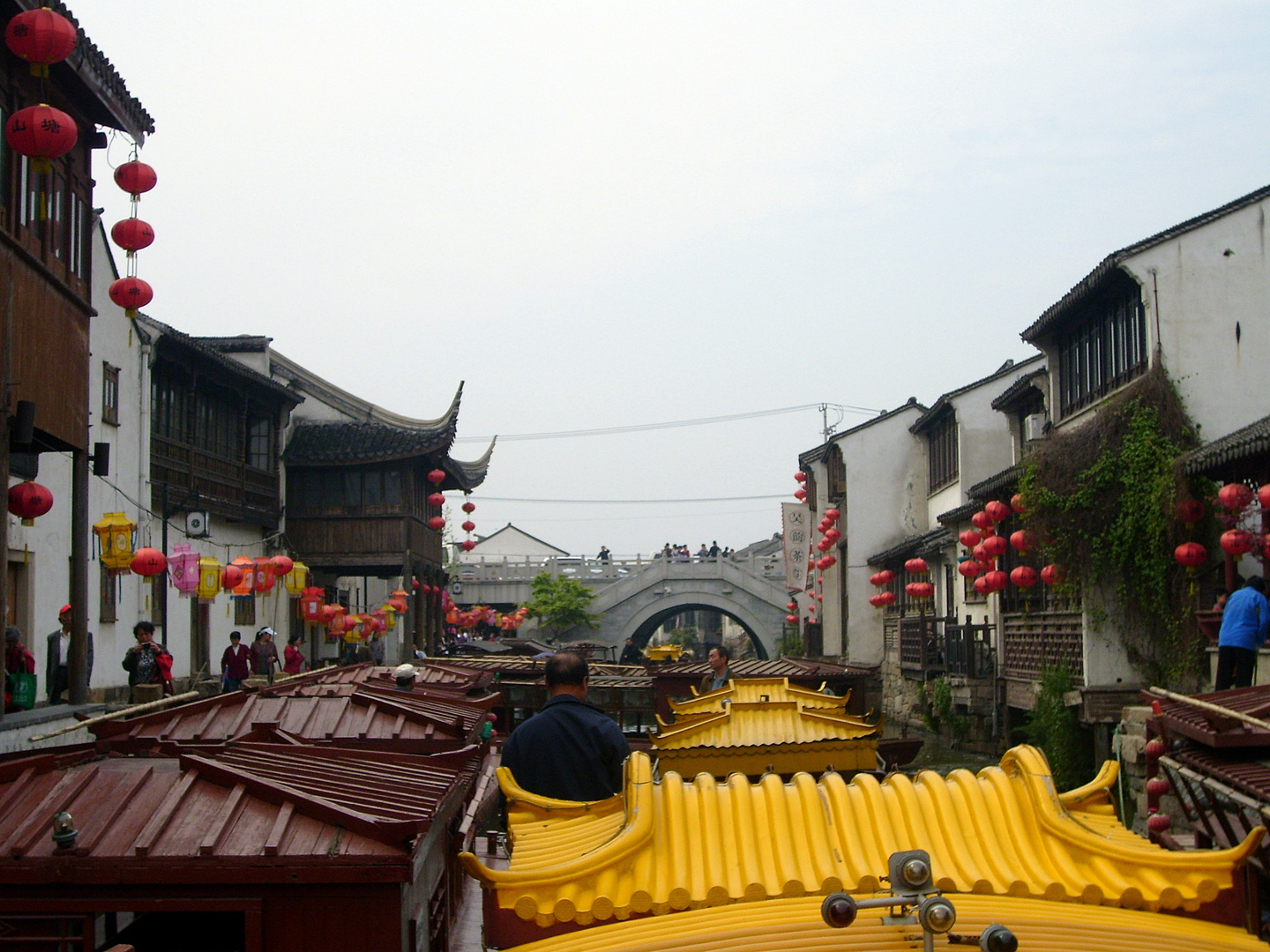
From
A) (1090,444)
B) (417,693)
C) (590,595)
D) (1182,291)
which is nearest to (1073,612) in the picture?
(1090,444)

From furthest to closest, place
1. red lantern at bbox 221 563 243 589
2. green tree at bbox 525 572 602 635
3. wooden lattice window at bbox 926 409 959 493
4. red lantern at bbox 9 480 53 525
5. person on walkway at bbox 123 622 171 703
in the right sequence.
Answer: green tree at bbox 525 572 602 635 → wooden lattice window at bbox 926 409 959 493 → red lantern at bbox 221 563 243 589 → person on walkway at bbox 123 622 171 703 → red lantern at bbox 9 480 53 525

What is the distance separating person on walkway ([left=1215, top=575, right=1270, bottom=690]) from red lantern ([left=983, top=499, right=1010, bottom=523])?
7.90 metres

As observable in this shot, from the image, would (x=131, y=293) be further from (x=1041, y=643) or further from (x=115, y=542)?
(x=1041, y=643)

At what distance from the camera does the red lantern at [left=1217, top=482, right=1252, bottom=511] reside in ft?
44.8

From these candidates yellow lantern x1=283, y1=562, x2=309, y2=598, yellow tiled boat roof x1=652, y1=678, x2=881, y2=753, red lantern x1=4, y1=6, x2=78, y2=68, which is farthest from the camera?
yellow lantern x1=283, y1=562, x2=309, y2=598

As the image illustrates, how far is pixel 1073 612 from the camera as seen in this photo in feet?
61.5

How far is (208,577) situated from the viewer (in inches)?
711

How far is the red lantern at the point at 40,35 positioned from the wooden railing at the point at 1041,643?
47.7 ft

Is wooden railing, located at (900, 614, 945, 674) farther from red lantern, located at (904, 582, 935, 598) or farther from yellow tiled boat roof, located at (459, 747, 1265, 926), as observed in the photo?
yellow tiled boat roof, located at (459, 747, 1265, 926)

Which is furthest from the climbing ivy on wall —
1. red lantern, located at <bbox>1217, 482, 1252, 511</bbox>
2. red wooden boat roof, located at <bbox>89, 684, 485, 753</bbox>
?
red wooden boat roof, located at <bbox>89, 684, 485, 753</bbox>

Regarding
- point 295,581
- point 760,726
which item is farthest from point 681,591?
point 760,726

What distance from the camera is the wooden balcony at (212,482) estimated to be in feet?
72.2

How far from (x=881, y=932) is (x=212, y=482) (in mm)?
22788

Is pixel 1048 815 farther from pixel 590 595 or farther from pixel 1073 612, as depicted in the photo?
pixel 590 595
